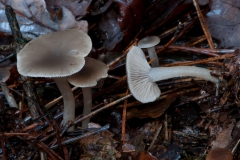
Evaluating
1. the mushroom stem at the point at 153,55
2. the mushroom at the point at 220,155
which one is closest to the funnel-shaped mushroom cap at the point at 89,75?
the mushroom stem at the point at 153,55

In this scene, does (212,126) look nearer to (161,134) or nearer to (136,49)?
(161,134)

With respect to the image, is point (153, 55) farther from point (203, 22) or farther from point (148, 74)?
point (203, 22)

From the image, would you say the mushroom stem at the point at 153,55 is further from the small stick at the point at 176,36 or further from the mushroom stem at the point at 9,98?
the mushroom stem at the point at 9,98

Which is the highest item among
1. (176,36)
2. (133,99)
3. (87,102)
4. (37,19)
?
(37,19)

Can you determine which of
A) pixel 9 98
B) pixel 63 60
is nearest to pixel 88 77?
pixel 63 60

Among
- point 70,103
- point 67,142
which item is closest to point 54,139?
point 67,142
